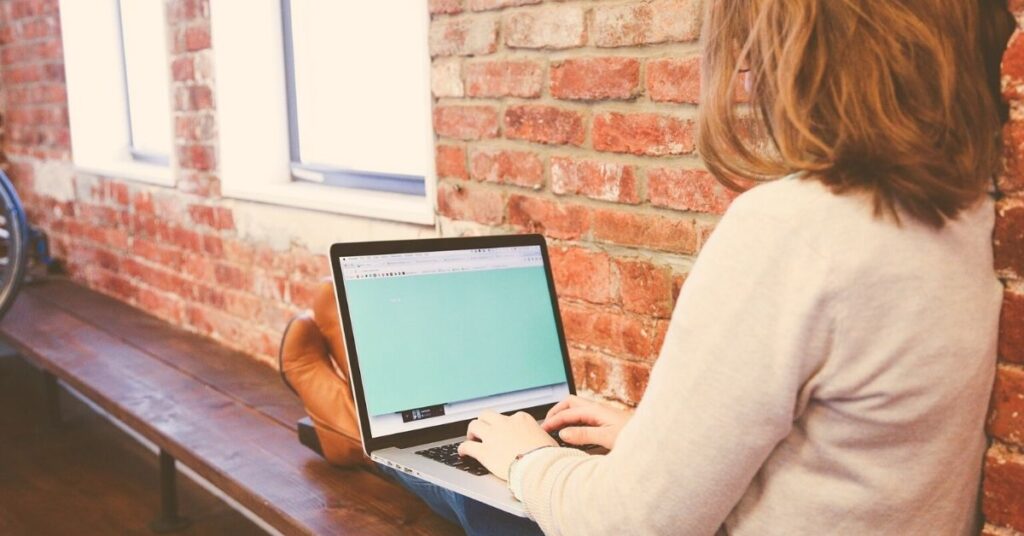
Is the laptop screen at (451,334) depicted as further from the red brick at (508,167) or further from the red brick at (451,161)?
the red brick at (451,161)

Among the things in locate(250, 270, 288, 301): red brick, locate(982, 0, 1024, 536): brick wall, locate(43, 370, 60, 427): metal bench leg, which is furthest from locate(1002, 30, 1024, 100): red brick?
locate(43, 370, 60, 427): metal bench leg

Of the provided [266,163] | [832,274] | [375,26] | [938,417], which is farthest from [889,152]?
Answer: [266,163]

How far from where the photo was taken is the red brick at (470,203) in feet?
6.03

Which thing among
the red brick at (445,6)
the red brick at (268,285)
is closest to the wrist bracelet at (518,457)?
the red brick at (445,6)

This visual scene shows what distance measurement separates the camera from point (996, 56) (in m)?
1.01

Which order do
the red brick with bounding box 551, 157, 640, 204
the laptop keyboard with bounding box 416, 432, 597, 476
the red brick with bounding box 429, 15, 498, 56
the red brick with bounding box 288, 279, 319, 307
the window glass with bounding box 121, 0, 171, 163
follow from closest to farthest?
the laptop keyboard with bounding box 416, 432, 597, 476, the red brick with bounding box 551, 157, 640, 204, the red brick with bounding box 429, 15, 498, 56, the red brick with bounding box 288, 279, 319, 307, the window glass with bounding box 121, 0, 171, 163

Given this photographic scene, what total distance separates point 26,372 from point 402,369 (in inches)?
117

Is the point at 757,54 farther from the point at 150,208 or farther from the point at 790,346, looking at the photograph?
the point at 150,208

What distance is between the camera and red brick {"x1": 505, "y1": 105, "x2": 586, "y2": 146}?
1.63 metres

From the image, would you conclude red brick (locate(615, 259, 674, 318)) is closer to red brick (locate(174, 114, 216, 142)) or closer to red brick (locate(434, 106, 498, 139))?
red brick (locate(434, 106, 498, 139))

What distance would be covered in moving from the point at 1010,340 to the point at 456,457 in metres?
0.70

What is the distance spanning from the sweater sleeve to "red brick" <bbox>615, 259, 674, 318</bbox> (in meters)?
0.65

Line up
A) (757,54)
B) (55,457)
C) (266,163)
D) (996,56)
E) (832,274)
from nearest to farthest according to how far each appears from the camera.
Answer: (832,274) → (757,54) → (996,56) → (266,163) → (55,457)

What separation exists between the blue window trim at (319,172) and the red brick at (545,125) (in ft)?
1.95
